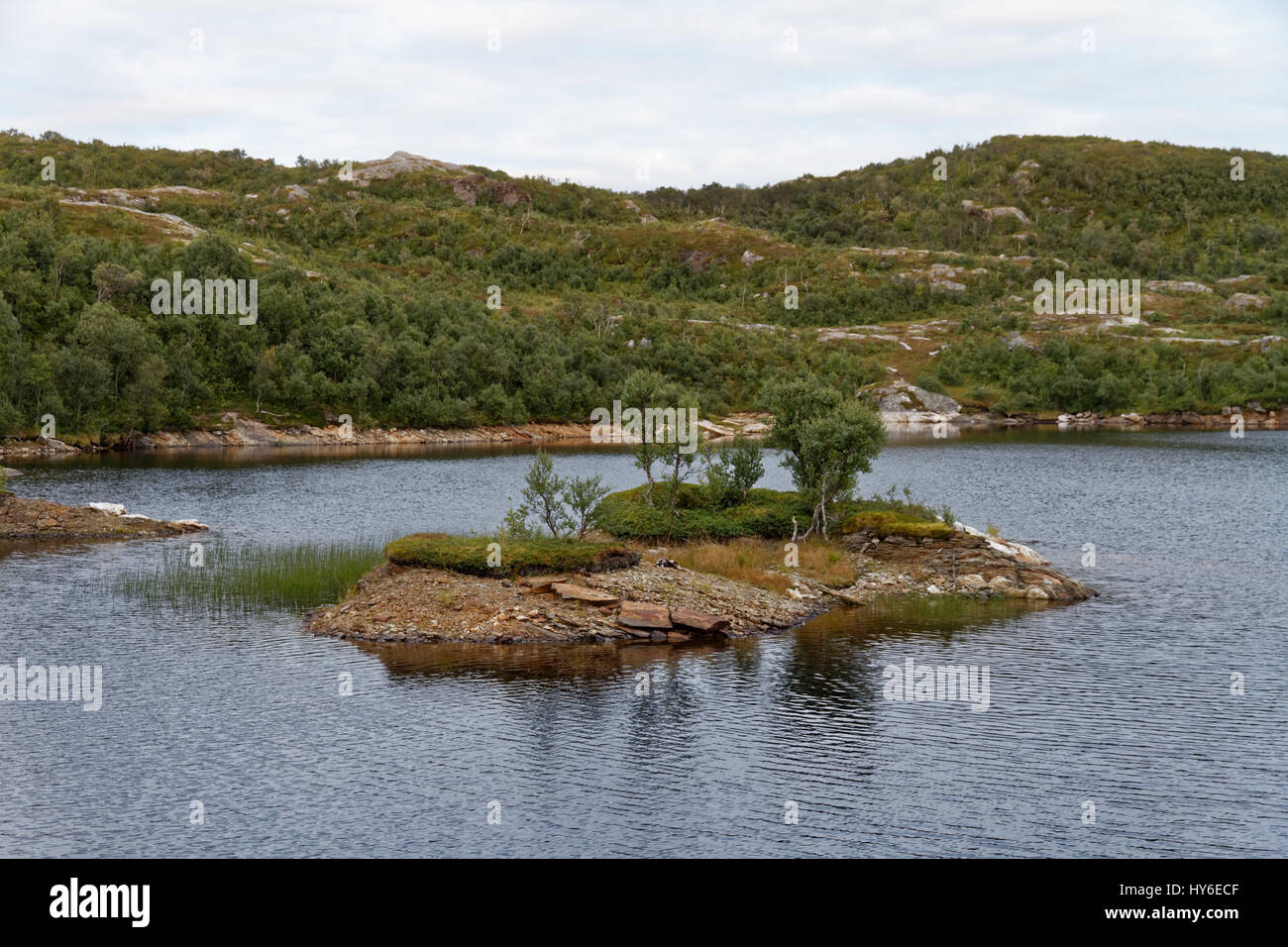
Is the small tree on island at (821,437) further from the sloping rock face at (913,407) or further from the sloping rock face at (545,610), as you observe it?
the sloping rock face at (913,407)

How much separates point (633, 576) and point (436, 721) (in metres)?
15.6

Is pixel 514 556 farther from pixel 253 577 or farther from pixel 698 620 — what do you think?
pixel 253 577

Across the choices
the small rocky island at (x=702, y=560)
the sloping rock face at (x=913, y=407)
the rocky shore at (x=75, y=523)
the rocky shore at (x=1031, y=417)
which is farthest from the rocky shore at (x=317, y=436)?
the rocky shore at (x=75, y=523)

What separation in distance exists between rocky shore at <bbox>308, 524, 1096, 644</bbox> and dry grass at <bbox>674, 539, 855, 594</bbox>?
77 cm

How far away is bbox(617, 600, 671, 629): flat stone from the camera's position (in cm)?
4122

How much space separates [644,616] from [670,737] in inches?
487

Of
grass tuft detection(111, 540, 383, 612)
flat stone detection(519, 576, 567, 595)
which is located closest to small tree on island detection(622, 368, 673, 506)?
flat stone detection(519, 576, 567, 595)

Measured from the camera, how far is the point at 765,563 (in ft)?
170

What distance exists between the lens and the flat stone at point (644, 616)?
135 ft

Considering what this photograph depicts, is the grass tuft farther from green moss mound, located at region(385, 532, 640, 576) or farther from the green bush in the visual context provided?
the green bush

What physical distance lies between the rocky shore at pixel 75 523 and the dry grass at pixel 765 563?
35177 mm

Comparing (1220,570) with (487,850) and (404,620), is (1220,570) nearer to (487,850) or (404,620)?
(404,620)
